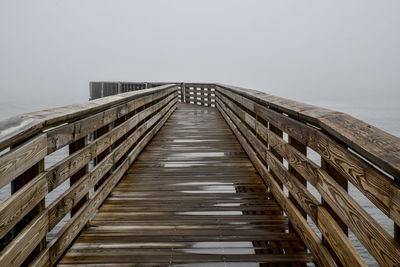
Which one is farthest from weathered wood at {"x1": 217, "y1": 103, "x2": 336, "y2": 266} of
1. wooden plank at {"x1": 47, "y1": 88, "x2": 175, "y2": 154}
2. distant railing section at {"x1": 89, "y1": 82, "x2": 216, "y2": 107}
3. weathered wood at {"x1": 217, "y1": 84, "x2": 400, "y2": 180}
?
distant railing section at {"x1": 89, "y1": 82, "x2": 216, "y2": 107}

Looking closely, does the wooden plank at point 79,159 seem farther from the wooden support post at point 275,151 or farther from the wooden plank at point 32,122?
the wooden support post at point 275,151

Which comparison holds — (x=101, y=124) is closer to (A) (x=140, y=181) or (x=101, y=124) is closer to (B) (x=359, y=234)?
(A) (x=140, y=181)

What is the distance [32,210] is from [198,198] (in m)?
2.30

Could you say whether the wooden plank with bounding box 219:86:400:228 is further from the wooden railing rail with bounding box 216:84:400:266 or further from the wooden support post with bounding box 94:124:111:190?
the wooden support post with bounding box 94:124:111:190

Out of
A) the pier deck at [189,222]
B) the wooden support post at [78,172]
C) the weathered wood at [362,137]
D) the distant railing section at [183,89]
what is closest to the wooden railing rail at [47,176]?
the wooden support post at [78,172]

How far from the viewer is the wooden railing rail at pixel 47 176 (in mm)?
2195

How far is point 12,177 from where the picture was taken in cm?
220

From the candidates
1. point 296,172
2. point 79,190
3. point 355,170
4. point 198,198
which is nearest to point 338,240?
point 355,170

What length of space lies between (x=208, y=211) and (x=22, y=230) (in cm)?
212

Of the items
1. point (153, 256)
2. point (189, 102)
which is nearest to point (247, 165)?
point (153, 256)

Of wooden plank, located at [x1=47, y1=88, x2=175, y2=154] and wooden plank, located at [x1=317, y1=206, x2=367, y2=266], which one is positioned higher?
wooden plank, located at [x1=47, y1=88, x2=175, y2=154]

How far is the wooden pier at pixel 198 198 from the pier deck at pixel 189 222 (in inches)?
0.4

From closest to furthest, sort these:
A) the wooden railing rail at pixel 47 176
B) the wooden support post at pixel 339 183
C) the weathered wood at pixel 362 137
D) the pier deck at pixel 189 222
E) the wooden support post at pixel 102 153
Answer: the weathered wood at pixel 362 137 < the wooden railing rail at pixel 47 176 < the wooden support post at pixel 339 183 < the pier deck at pixel 189 222 < the wooden support post at pixel 102 153

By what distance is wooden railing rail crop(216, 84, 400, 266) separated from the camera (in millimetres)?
1848
